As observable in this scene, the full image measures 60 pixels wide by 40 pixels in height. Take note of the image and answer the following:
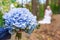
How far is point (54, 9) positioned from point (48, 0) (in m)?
0.09

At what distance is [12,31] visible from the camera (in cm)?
71

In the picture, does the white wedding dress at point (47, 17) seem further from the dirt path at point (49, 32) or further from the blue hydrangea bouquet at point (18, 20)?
the blue hydrangea bouquet at point (18, 20)

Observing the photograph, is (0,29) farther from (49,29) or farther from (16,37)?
(49,29)

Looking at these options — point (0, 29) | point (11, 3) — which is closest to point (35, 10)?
point (11, 3)

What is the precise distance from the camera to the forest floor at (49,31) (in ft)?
4.33

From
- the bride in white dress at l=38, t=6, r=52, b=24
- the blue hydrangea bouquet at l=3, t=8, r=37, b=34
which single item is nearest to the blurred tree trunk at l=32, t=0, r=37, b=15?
the bride in white dress at l=38, t=6, r=52, b=24

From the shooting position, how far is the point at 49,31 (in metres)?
1.36

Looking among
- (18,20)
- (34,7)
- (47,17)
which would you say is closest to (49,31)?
(47,17)

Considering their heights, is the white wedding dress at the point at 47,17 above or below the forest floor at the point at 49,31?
above

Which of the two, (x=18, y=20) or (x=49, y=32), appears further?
(x=49, y=32)

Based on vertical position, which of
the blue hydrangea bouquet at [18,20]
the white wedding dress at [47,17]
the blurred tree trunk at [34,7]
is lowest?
the white wedding dress at [47,17]

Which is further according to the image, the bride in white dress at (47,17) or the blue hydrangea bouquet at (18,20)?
the bride in white dress at (47,17)

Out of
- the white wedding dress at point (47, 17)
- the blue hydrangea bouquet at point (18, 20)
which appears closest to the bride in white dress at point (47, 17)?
the white wedding dress at point (47, 17)

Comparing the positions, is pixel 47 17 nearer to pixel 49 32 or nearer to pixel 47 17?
pixel 47 17
